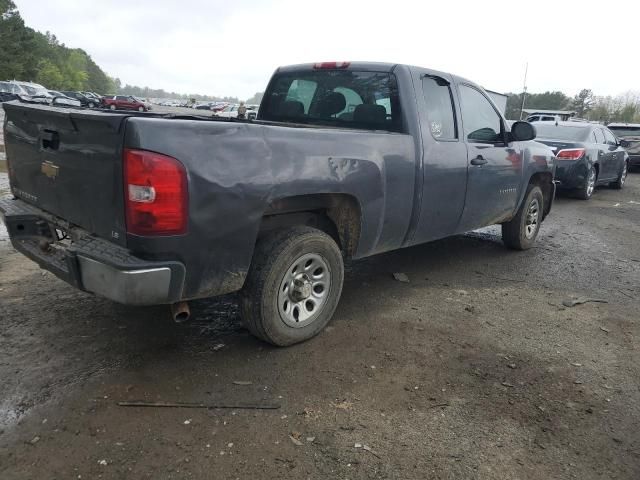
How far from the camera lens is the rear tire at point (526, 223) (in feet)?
19.6

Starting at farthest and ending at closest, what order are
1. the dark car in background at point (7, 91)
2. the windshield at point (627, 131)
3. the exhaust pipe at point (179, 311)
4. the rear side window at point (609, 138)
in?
the dark car in background at point (7, 91) → the windshield at point (627, 131) → the rear side window at point (609, 138) → the exhaust pipe at point (179, 311)

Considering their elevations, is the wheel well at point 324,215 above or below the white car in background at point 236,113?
below

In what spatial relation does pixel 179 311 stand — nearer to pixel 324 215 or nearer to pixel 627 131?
pixel 324 215

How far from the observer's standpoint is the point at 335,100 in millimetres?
4457

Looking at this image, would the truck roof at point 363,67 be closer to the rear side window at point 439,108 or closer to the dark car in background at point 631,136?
the rear side window at point 439,108

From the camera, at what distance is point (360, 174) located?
11.5 ft

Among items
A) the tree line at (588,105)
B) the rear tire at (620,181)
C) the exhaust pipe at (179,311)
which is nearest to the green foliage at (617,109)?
the tree line at (588,105)

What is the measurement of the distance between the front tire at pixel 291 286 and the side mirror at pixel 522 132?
2835mm

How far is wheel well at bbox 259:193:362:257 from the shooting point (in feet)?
10.7

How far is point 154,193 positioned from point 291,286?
119 cm

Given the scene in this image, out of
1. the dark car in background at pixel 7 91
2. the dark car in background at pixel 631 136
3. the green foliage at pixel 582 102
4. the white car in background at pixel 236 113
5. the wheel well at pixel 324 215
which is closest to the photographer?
the wheel well at pixel 324 215

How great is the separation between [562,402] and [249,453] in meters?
1.86

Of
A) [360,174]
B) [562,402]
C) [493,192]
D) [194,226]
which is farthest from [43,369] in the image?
[493,192]

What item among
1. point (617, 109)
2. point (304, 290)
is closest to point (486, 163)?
point (304, 290)
